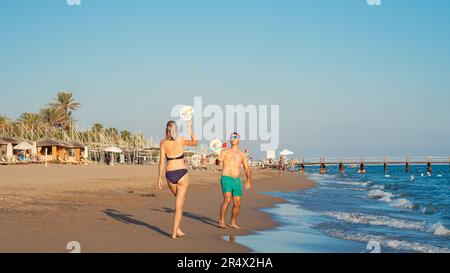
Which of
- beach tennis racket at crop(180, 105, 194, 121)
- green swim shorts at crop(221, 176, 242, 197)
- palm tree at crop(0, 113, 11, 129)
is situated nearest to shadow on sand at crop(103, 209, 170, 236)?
green swim shorts at crop(221, 176, 242, 197)

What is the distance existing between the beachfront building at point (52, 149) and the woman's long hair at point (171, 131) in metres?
42.8

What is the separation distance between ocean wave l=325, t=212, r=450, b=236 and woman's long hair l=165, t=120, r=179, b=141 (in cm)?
613

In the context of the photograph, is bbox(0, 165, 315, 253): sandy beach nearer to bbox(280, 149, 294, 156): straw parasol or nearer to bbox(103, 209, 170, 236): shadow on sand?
bbox(103, 209, 170, 236): shadow on sand

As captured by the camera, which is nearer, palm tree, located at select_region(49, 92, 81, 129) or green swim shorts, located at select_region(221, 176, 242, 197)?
green swim shorts, located at select_region(221, 176, 242, 197)

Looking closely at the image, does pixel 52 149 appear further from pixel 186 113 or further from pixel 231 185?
pixel 186 113

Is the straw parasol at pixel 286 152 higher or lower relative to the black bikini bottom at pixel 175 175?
higher

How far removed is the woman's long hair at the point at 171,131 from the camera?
26.7 ft

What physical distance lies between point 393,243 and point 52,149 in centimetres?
4820

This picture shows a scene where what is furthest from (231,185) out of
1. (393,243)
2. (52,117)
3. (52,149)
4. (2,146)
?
(52,117)

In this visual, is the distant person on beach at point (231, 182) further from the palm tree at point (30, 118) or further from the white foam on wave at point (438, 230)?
the palm tree at point (30, 118)

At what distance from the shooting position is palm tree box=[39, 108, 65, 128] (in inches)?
3162

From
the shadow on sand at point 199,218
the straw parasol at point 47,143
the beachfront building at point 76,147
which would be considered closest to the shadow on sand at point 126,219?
the shadow on sand at point 199,218

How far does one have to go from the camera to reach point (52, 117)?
80625 mm
